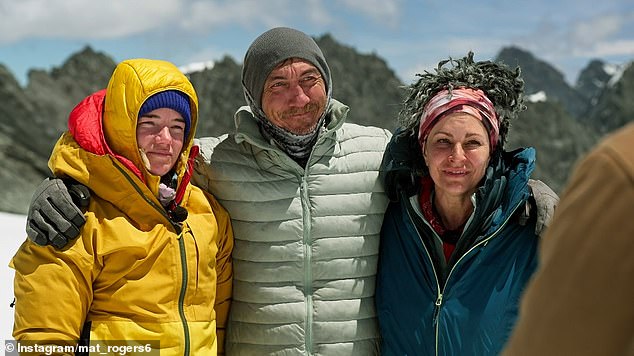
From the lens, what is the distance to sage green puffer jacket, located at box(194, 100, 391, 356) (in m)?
2.90

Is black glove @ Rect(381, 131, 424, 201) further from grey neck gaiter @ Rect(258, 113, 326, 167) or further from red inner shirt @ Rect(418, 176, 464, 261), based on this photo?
grey neck gaiter @ Rect(258, 113, 326, 167)

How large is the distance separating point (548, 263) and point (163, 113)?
201 cm

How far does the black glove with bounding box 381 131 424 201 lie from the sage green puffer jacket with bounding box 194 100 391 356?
11 centimetres

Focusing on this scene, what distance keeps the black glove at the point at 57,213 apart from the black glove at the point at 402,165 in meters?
1.39

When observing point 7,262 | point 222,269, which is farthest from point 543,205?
point 7,262

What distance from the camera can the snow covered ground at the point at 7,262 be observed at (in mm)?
3672

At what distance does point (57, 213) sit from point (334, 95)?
140 ft

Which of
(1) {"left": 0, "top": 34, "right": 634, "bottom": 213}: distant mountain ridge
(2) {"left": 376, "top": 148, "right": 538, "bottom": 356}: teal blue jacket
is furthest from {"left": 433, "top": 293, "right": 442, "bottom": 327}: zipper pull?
(1) {"left": 0, "top": 34, "right": 634, "bottom": 213}: distant mountain ridge

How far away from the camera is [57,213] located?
233 cm

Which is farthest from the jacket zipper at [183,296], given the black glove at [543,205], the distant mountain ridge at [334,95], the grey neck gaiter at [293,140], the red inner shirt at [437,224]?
the distant mountain ridge at [334,95]

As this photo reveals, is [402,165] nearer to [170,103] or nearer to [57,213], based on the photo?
[170,103]

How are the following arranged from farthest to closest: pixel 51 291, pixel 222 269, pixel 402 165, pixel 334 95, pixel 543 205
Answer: pixel 334 95 → pixel 402 165 → pixel 222 269 → pixel 543 205 → pixel 51 291

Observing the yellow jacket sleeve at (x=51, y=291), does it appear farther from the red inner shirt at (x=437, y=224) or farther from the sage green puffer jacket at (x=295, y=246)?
the red inner shirt at (x=437, y=224)

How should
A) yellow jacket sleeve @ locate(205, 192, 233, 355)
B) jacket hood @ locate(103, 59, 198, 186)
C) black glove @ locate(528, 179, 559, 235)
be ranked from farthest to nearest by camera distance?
yellow jacket sleeve @ locate(205, 192, 233, 355) → black glove @ locate(528, 179, 559, 235) → jacket hood @ locate(103, 59, 198, 186)
